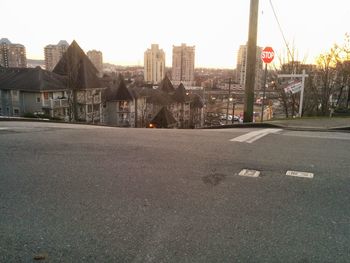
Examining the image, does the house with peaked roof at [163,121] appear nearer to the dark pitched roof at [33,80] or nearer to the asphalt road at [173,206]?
the dark pitched roof at [33,80]

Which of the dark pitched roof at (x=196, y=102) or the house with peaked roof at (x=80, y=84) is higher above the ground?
the house with peaked roof at (x=80, y=84)

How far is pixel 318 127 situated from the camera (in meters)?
9.92

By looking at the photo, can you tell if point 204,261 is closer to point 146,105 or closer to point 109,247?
point 109,247

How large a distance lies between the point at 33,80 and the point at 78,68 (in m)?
5.77

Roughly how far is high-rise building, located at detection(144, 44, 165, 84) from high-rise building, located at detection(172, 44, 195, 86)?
7.38 metres

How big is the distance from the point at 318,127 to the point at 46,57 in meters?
79.1

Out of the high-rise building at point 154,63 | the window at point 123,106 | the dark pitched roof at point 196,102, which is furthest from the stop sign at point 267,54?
the high-rise building at point 154,63

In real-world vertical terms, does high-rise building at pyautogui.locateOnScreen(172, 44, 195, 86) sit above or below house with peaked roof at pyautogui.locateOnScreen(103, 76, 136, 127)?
above

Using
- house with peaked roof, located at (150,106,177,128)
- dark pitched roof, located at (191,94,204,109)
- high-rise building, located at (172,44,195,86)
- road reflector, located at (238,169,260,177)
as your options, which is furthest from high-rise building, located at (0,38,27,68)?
road reflector, located at (238,169,260,177)

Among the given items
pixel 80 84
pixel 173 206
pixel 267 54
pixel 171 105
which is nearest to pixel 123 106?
pixel 80 84

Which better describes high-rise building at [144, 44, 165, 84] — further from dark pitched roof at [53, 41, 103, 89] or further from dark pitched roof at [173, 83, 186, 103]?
dark pitched roof at [53, 41, 103, 89]

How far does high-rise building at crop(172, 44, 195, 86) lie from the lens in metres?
121

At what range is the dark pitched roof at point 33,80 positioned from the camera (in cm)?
3684

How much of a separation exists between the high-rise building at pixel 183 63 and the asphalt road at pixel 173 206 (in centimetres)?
11613
